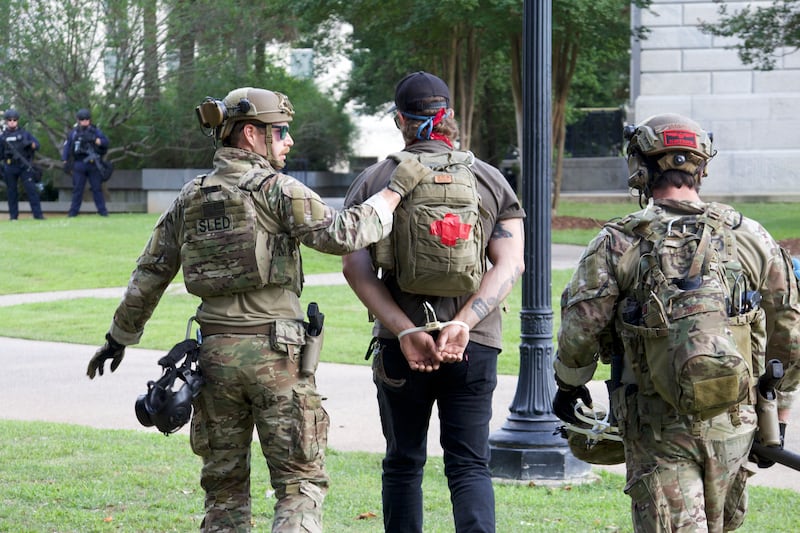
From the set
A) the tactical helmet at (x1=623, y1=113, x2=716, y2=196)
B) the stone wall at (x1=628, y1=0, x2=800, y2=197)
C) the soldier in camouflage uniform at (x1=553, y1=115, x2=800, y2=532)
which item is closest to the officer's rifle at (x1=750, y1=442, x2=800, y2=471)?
the soldier in camouflage uniform at (x1=553, y1=115, x2=800, y2=532)

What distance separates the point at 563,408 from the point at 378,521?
6.52ft

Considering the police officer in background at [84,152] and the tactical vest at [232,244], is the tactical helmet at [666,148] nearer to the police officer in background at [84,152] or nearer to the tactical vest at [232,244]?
the tactical vest at [232,244]

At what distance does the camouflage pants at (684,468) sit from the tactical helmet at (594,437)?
274 millimetres

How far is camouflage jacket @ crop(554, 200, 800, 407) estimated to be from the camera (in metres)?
3.66

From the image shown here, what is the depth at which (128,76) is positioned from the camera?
25766mm

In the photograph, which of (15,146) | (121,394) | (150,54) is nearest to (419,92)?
(121,394)

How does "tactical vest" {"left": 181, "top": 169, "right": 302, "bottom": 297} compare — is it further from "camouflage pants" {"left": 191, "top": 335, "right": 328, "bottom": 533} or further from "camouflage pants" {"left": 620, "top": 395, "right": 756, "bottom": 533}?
"camouflage pants" {"left": 620, "top": 395, "right": 756, "bottom": 533}

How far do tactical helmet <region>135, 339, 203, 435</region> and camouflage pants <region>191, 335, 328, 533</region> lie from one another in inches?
2.1

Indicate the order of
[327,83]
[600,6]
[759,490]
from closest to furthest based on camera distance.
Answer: [759,490]
[600,6]
[327,83]

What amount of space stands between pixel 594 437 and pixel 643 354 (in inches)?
18.7

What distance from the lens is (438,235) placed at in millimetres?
4328

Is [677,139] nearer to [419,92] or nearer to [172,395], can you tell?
[419,92]

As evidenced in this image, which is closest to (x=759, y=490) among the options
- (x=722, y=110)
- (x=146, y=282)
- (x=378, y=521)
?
(x=378, y=521)

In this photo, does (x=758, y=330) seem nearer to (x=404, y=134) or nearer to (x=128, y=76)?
(x=404, y=134)
